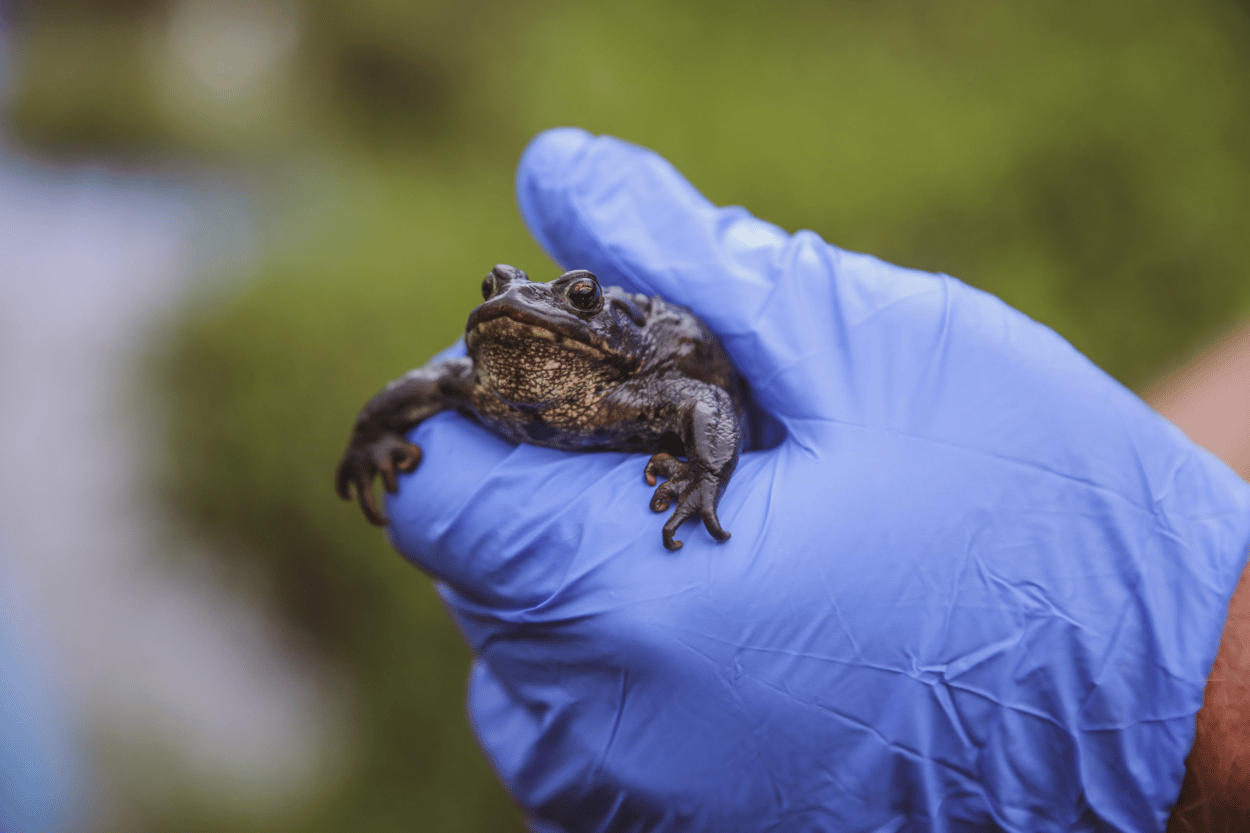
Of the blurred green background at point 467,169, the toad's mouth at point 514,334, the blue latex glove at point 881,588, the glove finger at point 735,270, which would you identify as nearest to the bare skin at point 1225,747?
the blue latex glove at point 881,588

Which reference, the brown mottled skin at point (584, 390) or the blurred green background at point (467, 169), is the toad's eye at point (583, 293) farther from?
the blurred green background at point (467, 169)

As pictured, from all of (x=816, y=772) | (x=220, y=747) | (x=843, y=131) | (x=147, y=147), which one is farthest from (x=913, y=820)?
(x=147, y=147)

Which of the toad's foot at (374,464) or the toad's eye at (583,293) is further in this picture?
the toad's foot at (374,464)

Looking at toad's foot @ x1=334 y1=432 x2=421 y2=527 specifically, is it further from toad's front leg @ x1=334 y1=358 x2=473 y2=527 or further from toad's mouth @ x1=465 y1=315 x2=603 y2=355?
toad's mouth @ x1=465 y1=315 x2=603 y2=355

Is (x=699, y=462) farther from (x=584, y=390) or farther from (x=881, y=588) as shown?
(x=881, y=588)

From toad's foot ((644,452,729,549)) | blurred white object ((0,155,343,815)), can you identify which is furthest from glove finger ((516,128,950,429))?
blurred white object ((0,155,343,815))

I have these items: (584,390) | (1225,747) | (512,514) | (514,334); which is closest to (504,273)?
(514,334)
